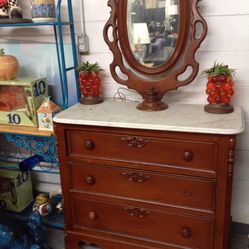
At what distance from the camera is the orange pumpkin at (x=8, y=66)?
1.73 metres

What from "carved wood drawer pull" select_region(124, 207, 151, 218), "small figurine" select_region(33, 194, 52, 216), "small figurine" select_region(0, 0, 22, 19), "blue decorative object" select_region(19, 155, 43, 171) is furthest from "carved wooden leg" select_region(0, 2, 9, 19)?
"carved wood drawer pull" select_region(124, 207, 151, 218)

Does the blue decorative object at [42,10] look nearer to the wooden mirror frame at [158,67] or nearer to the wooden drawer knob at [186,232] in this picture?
the wooden mirror frame at [158,67]

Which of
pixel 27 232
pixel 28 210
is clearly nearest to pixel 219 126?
pixel 27 232

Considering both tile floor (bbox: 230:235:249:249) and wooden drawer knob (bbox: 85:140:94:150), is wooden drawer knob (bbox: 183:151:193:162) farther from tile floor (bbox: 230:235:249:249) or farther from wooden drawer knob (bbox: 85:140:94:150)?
tile floor (bbox: 230:235:249:249)

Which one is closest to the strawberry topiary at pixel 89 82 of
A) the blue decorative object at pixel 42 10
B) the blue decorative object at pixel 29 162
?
the blue decorative object at pixel 42 10

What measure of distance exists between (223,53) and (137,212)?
89 centimetres

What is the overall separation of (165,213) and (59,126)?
65 cm

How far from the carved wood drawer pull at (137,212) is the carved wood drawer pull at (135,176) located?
15 centimetres

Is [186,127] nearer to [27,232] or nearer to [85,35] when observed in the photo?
[85,35]

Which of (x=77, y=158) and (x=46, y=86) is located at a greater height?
(x=46, y=86)

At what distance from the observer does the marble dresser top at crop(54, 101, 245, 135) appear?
1273 millimetres

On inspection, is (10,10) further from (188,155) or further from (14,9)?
(188,155)

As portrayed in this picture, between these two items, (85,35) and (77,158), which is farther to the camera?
(85,35)

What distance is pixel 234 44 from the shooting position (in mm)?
1532
